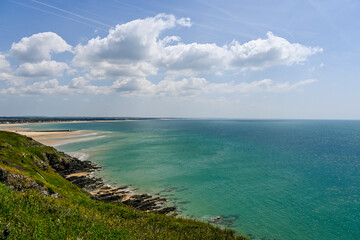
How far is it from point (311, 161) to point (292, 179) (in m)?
27.1

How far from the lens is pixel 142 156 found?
77.3 metres

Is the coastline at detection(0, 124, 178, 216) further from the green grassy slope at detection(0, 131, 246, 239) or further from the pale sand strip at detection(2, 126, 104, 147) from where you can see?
the pale sand strip at detection(2, 126, 104, 147)

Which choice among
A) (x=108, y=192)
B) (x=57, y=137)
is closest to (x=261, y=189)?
(x=108, y=192)

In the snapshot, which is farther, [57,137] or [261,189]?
[57,137]

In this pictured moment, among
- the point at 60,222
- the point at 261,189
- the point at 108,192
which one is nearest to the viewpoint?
the point at 60,222

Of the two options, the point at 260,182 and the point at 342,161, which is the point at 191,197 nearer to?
the point at 260,182

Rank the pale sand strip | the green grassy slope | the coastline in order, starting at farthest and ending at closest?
the pale sand strip → the coastline → the green grassy slope

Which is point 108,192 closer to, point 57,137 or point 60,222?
point 60,222

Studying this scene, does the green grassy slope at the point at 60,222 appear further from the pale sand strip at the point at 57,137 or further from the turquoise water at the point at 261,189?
the pale sand strip at the point at 57,137

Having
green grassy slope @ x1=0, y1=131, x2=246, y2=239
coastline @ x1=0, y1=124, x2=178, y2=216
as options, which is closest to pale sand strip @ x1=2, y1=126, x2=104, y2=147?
coastline @ x1=0, y1=124, x2=178, y2=216

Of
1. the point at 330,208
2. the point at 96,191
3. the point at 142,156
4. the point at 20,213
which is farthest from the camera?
the point at 142,156

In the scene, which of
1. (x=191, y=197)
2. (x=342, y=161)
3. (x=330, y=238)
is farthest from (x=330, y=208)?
(x=342, y=161)

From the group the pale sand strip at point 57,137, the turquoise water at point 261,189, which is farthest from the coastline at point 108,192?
the pale sand strip at point 57,137

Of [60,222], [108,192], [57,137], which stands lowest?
[108,192]
